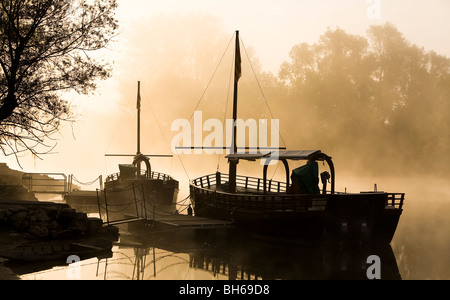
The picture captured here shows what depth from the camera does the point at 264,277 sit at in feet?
67.0

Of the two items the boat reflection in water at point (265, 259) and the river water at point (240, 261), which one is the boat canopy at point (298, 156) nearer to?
the boat reflection in water at point (265, 259)

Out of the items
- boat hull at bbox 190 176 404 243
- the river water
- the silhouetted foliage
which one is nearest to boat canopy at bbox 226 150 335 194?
boat hull at bbox 190 176 404 243

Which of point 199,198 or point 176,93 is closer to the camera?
point 199,198

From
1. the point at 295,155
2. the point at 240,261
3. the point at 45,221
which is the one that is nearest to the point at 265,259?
the point at 240,261

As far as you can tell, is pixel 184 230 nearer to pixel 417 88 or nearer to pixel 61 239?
pixel 61 239

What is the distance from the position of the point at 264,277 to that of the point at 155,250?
22.0 ft

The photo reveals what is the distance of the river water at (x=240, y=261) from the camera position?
2067 cm

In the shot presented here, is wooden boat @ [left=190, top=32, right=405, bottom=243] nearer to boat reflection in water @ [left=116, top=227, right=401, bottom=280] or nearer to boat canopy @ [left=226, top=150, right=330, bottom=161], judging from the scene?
boat canopy @ [left=226, top=150, right=330, bottom=161]

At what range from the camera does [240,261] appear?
2341cm

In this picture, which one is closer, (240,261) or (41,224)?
(240,261)

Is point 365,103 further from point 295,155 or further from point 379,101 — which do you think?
point 295,155

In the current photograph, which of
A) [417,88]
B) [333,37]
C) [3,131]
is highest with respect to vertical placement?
[333,37]

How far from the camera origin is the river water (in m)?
20.7
